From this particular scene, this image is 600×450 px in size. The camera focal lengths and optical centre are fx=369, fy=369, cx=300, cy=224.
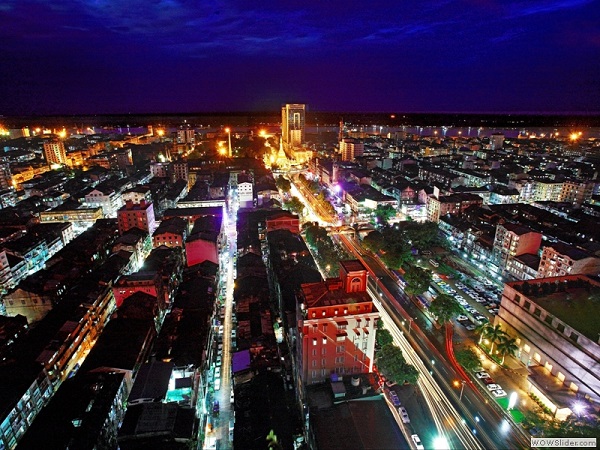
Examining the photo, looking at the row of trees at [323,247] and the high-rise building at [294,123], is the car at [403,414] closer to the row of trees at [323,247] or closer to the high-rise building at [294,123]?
the row of trees at [323,247]

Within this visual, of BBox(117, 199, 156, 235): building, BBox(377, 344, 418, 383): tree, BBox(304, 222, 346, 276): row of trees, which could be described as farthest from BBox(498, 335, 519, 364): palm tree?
BBox(117, 199, 156, 235): building

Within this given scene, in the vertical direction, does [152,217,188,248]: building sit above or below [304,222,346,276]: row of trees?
above

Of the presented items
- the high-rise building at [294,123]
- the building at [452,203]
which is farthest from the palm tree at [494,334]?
the high-rise building at [294,123]

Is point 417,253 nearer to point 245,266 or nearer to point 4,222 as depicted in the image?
point 245,266

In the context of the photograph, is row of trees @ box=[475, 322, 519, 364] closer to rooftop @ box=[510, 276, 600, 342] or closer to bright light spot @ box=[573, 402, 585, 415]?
rooftop @ box=[510, 276, 600, 342]

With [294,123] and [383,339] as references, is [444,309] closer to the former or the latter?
[383,339]
